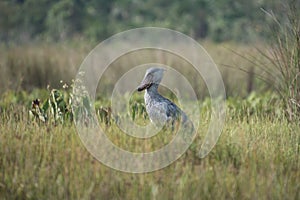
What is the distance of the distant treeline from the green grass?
1283 cm

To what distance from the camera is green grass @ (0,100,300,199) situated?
3912 millimetres

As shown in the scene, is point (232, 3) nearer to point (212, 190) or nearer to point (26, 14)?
point (26, 14)

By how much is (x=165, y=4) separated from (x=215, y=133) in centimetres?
1794

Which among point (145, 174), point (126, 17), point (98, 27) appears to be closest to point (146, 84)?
point (145, 174)

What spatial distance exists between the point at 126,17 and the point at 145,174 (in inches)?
718

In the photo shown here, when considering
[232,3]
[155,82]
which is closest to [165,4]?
[232,3]

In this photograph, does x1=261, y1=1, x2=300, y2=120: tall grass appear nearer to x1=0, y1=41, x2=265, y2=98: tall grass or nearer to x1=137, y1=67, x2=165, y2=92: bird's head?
x1=137, y1=67, x2=165, y2=92: bird's head

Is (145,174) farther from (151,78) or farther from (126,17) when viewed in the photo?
(126,17)

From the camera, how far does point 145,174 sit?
407cm

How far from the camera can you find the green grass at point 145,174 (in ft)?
12.8

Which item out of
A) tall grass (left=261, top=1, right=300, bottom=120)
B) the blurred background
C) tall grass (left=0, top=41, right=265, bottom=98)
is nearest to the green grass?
tall grass (left=261, top=1, right=300, bottom=120)

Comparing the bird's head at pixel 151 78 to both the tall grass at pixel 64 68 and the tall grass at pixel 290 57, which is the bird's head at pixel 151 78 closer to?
the tall grass at pixel 290 57

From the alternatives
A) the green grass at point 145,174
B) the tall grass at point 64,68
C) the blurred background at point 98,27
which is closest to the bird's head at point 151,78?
the green grass at point 145,174

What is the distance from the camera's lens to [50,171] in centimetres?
409
